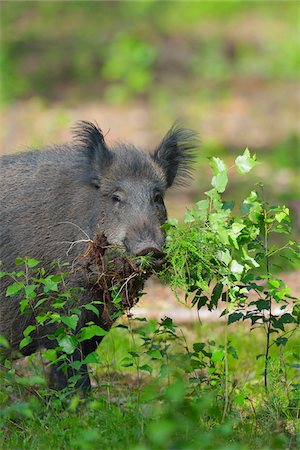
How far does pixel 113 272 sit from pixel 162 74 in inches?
579

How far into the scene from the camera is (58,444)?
5.28 meters

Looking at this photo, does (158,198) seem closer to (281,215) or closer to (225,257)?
(225,257)

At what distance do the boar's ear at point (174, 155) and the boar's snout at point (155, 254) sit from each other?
1.29m

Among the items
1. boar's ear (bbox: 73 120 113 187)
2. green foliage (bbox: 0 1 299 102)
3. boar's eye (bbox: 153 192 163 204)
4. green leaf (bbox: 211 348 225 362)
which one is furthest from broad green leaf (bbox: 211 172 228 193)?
green foliage (bbox: 0 1 299 102)

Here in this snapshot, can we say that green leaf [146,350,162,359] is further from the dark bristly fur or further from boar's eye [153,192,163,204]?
boar's eye [153,192,163,204]

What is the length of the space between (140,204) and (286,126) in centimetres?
1152

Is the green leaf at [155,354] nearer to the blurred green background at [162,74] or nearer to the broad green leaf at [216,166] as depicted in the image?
the broad green leaf at [216,166]

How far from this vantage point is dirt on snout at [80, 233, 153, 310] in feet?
20.0

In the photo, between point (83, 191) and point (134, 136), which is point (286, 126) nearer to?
point (134, 136)

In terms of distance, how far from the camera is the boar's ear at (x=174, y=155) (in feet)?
24.0

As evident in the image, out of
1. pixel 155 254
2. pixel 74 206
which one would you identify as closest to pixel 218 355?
pixel 155 254

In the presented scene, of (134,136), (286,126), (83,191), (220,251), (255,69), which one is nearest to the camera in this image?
(220,251)

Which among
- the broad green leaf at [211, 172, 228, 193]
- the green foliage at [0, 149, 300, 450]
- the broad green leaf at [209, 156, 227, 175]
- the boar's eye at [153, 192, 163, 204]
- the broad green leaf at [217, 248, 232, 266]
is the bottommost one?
the green foliage at [0, 149, 300, 450]

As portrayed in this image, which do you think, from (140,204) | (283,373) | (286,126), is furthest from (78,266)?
(286,126)
